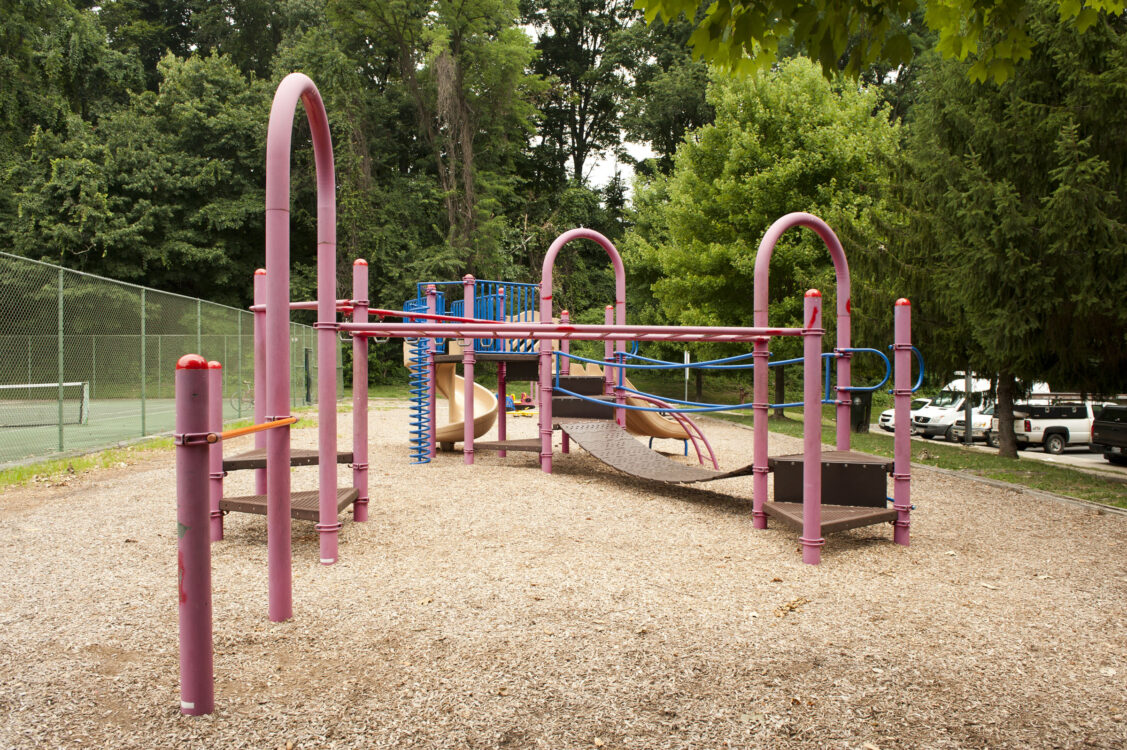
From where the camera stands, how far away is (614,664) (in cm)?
312

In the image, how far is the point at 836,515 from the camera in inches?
200

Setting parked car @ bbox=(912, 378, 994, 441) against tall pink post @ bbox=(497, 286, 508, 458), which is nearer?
tall pink post @ bbox=(497, 286, 508, 458)

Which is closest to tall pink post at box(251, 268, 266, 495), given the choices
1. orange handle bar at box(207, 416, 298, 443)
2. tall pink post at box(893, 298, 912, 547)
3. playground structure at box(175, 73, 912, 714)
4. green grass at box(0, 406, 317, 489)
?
playground structure at box(175, 73, 912, 714)

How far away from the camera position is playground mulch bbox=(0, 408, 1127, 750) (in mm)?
2619

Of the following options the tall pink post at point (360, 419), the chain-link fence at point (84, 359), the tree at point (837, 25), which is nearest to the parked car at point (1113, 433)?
the tree at point (837, 25)

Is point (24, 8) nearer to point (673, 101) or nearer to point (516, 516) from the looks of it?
point (673, 101)

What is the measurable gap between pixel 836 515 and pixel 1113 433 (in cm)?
1352

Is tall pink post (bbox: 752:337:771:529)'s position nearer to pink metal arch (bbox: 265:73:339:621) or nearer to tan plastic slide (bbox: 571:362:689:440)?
pink metal arch (bbox: 265:73:339:621)

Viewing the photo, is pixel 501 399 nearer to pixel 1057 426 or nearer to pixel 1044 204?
pixel 1044 204

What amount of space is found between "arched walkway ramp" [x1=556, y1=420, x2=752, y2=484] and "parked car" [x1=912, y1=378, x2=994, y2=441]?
14.5 meters

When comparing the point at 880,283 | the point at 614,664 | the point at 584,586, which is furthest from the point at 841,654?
the point at 880,283

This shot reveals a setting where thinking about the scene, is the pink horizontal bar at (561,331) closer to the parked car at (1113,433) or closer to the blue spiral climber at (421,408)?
the blue spiral climber at (421,408)

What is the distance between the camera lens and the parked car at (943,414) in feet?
65.6

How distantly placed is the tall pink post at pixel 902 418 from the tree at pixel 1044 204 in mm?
5023
